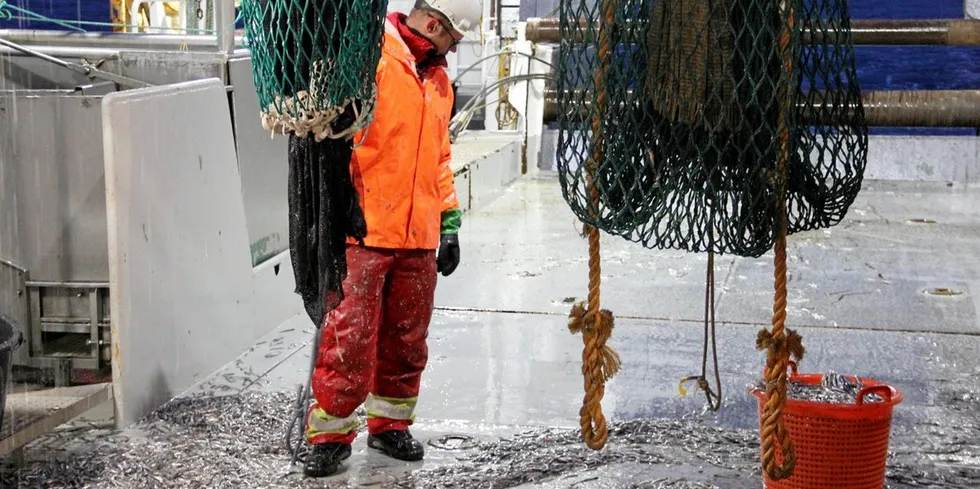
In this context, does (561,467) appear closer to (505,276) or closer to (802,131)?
(802,131)

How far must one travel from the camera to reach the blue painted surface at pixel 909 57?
15.6 m

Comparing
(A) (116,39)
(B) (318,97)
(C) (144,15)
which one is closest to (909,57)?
(C) (144,15)

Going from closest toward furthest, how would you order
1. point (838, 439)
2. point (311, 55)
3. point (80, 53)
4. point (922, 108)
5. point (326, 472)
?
point (311, 55) → point (838, 439) → point (326, 472) → point (80, 53) → point (922, 108)

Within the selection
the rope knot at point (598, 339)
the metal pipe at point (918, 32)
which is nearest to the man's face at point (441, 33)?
the rope knot at point (598, 339)

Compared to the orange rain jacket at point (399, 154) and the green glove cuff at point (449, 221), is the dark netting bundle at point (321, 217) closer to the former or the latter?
the orange rain jacket at point (399, 154)

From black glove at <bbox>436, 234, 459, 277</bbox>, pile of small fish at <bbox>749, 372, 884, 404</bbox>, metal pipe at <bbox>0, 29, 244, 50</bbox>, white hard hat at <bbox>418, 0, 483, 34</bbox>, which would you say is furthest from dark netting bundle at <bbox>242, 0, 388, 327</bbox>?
metal pipe at <bbox>0, 29, 244, 50</bbox>

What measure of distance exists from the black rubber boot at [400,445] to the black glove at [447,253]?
65 centimetres

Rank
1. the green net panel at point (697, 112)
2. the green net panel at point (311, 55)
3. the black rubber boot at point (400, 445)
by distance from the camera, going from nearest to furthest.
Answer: the green net panel at point (697, 112) < the green net panel at point (311, 55) < the black rubber boot at point (400, 445)

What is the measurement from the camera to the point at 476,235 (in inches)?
344

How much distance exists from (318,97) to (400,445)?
1469 mm

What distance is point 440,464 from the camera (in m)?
4.07

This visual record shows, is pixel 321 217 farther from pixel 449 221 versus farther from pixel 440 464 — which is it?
pixel 440 464

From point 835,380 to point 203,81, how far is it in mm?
3009

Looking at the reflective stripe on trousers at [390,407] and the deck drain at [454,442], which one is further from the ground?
the reflective stripe on trousers at [390,407]
